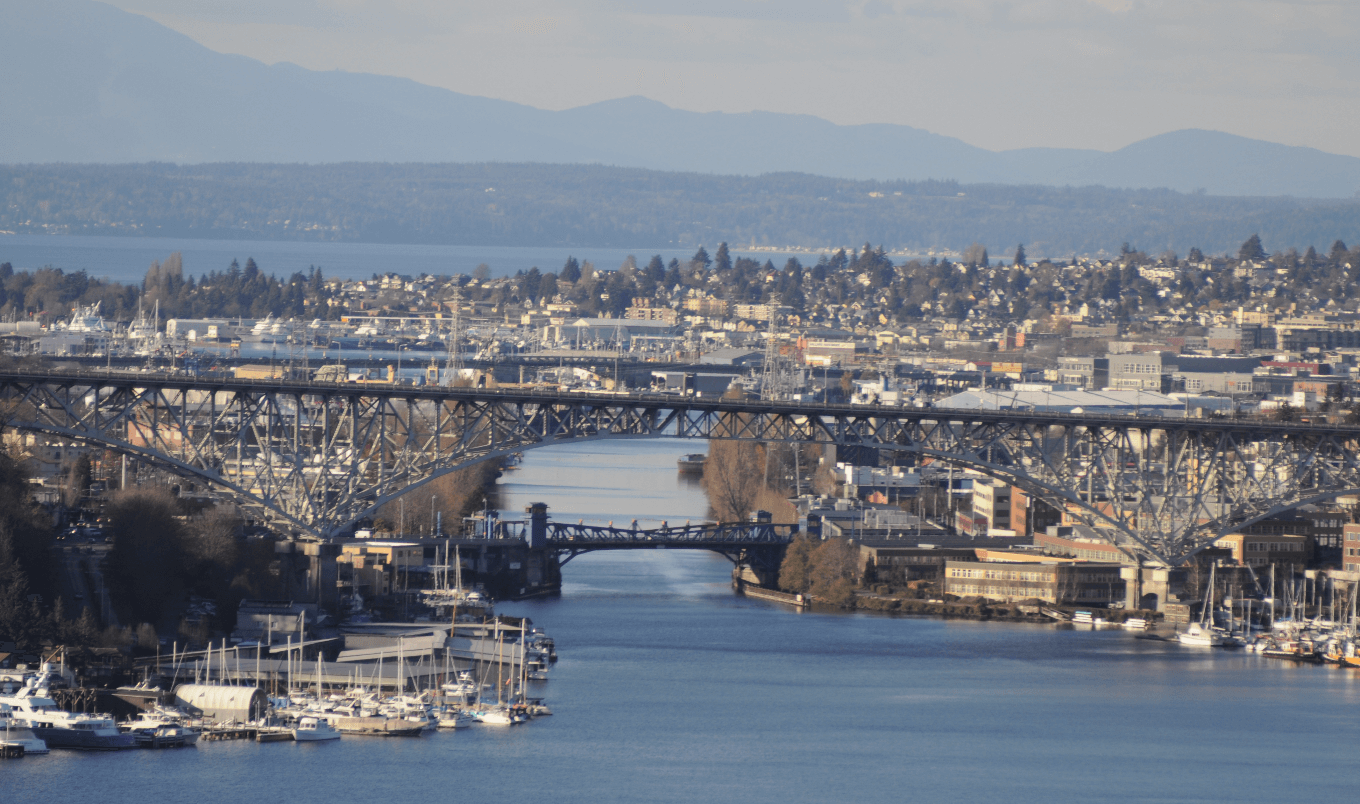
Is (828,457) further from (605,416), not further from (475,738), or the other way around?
(475,738)

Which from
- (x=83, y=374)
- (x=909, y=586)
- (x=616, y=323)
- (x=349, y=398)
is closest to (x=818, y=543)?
(x=909, y=586)

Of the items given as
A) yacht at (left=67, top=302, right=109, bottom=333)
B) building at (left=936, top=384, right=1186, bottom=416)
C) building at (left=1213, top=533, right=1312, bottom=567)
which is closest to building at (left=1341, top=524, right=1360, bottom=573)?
building at (left=1213, top=533, right=1312, bottom=567)

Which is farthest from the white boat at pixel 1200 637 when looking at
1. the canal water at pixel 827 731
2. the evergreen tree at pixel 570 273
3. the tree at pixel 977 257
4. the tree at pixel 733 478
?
the tree at pixel 977 257

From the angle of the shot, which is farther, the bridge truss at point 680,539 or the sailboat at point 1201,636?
the bridge truss at point 680,539

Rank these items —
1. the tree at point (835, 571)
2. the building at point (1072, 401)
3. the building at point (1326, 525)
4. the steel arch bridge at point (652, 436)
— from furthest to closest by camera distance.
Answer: the building at point (1072, 401)
the building at point (1326, 525)
the tree at point (835, 571)
the steel arch bridge at point (652, 436)

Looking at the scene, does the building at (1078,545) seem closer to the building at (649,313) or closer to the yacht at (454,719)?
the yacht at (454,719)

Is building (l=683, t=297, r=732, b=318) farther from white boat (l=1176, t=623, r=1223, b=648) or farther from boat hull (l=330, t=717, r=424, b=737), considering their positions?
boat hull (l=330, t=717, r=424, b=737)

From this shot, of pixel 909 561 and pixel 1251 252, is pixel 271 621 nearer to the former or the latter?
pixel 909 561
